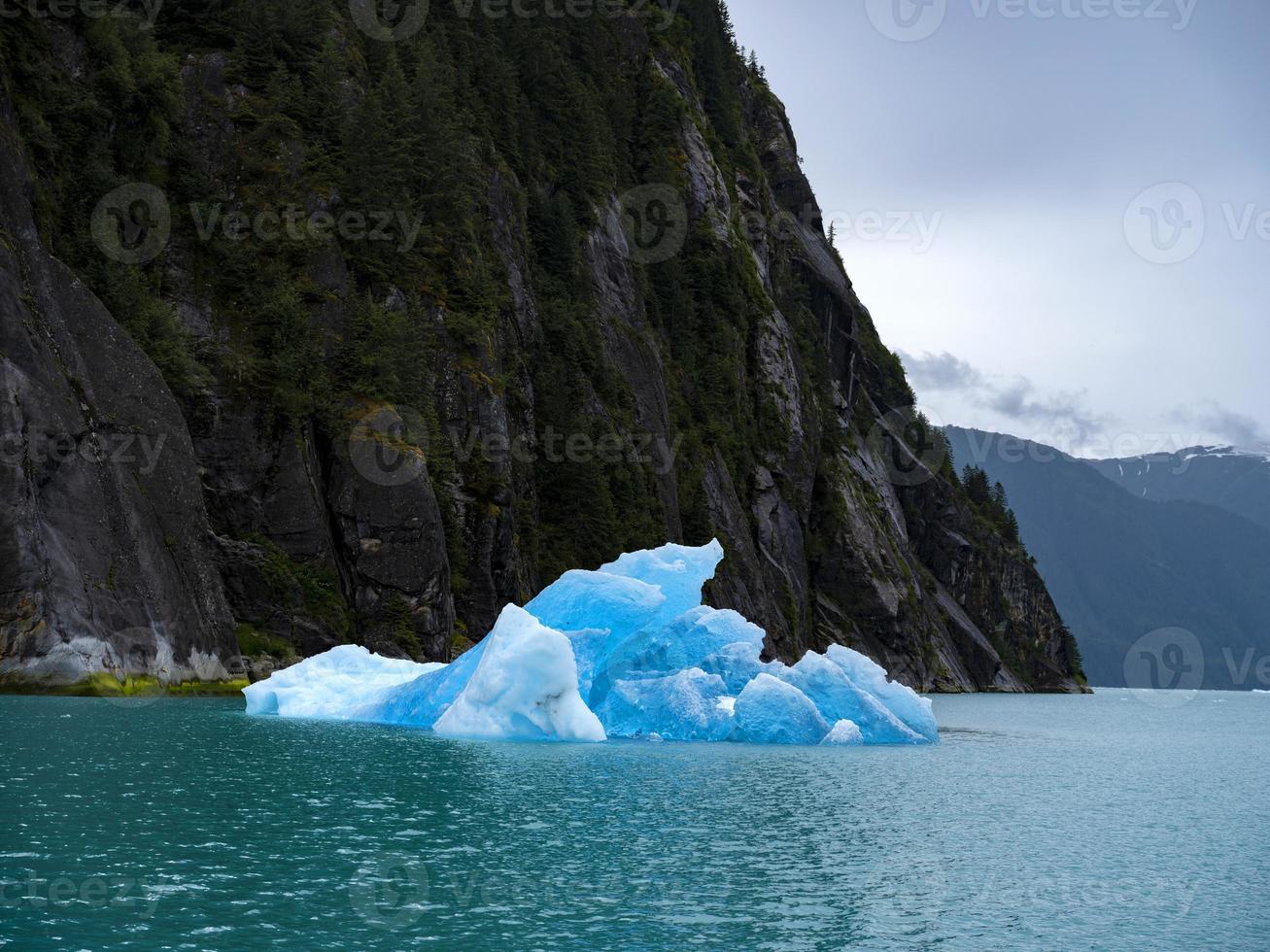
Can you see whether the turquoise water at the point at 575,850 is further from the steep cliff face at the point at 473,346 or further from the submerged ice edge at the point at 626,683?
the steep cliff face at the point at 473,346

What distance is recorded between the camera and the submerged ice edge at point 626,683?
104ft

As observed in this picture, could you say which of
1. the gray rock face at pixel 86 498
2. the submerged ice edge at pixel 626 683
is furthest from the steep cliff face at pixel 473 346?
the submerged ice edge at pixel 626 683

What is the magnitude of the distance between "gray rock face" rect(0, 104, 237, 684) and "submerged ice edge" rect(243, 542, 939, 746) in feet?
14.9

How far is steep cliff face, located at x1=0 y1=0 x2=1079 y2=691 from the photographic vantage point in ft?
151

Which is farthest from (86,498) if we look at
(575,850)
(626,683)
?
(575,850)

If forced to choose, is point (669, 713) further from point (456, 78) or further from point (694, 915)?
point (456, 78)

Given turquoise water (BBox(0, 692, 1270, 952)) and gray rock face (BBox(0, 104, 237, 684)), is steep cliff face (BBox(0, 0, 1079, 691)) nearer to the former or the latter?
gray rock face (BBox(0, 104, 237, 684))

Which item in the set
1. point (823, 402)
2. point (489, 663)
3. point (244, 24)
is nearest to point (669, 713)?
point (489, 663)

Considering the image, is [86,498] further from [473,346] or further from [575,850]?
[575,850]

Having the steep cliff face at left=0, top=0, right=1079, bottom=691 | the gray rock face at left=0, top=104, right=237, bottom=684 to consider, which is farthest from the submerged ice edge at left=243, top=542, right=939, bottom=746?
the steep cliff face at left=0, top=0, right=1079, bottom=691

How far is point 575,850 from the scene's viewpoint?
15.1m

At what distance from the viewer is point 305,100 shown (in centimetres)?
5569

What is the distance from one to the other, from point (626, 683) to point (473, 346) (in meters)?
28.0

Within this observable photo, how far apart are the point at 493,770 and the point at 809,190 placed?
345 feet
